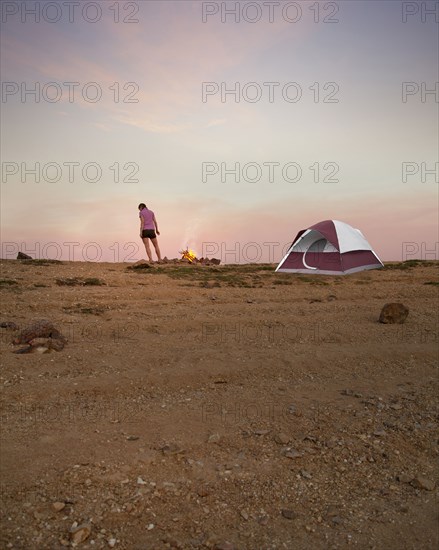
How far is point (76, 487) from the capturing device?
3873 millimetres

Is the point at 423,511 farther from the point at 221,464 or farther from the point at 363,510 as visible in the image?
the point at 221,464

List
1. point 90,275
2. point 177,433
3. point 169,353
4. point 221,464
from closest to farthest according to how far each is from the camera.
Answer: point 221,464, point 177,433, point 169,353, point 90,275

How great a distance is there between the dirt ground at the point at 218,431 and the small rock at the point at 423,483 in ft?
0.03

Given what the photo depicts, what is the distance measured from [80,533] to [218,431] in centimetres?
179

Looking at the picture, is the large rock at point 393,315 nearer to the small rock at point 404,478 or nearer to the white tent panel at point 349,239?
the small rock at point 404,478

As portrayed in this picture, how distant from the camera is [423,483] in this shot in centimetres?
415

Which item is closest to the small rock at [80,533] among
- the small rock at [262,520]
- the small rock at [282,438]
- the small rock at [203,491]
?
the small rock at [203,491]

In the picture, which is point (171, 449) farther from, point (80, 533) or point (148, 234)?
point (148, 234)

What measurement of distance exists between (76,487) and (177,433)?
1177 millimetres

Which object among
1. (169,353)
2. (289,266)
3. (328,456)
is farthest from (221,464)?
(289,266)

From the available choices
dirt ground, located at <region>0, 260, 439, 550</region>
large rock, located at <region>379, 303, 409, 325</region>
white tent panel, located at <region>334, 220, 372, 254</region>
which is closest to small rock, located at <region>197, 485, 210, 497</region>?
dirt ground, located at <region>0, 260, 439, 550</region>

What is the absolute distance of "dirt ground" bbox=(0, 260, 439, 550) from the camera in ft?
11.8

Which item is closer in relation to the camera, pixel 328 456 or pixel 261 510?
pixel 261 510

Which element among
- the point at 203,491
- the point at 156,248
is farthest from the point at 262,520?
the point at 156,248
